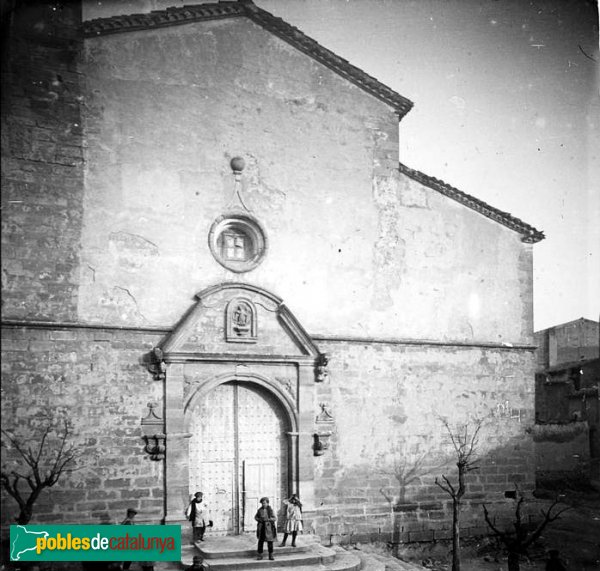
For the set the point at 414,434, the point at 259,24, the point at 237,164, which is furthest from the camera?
the point at 414,434

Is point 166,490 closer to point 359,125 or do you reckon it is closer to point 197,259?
point 197,259

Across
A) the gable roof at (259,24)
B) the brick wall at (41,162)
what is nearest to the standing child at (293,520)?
the brick wall at (41,162)

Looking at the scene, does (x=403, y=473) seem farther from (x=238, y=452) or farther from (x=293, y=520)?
(x=238, y=452)

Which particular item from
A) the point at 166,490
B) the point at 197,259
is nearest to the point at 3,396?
the point at 166,490

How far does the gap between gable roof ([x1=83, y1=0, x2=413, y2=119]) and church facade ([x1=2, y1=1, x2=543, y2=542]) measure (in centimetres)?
4

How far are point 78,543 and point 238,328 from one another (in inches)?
211

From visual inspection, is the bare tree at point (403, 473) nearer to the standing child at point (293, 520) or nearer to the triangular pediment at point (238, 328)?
the standing child at point (293, 520)

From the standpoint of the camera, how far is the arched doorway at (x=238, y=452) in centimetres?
1445

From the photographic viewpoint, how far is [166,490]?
13703 millimetres

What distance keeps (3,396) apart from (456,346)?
33.2 feet

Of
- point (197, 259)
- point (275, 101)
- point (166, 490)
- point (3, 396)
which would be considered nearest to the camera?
point (3, 396)

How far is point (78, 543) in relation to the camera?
35.6ft

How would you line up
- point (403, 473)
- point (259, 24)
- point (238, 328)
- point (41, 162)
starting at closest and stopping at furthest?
point (41, 162) < point (238, 328) < point (259, 24) < point (403, 473)

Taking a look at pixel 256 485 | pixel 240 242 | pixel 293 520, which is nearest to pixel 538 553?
pixel 293 520
